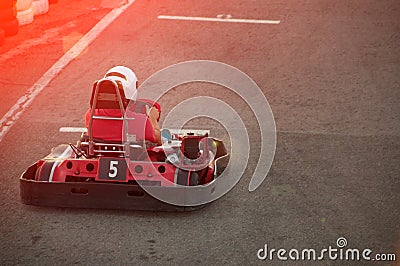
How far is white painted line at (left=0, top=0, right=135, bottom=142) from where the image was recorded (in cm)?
1112

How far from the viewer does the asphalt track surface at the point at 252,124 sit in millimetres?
8023

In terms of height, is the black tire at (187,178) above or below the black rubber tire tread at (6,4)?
below

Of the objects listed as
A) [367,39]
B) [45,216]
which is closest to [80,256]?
[45,216]

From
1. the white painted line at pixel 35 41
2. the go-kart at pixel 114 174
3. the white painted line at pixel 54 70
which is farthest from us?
the white painted line at pixel 35 41

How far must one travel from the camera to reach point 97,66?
13258mm

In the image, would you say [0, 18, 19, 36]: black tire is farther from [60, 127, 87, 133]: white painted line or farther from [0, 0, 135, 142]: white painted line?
[60, 127, 87, 133]: white painted line

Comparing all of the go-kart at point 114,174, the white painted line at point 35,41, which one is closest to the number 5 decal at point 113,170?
the go-kart at point 114,174

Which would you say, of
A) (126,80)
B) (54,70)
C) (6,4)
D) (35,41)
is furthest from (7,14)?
(126,80)

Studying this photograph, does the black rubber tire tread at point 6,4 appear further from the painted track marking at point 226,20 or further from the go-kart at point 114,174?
the go-kart at point 114,174

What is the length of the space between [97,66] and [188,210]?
534cm

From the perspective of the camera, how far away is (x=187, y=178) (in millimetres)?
8406

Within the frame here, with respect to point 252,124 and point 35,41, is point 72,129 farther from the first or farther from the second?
point 35,41

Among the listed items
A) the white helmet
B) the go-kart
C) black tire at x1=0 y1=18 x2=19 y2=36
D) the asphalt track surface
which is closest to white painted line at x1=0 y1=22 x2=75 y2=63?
the asphalt track surface

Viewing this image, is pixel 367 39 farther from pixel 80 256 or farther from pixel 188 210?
pixel 80 256
